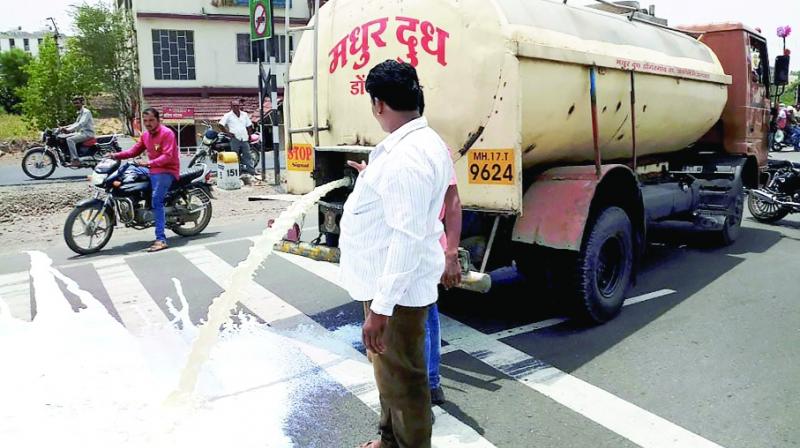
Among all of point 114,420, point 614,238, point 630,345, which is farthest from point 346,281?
point 614,238

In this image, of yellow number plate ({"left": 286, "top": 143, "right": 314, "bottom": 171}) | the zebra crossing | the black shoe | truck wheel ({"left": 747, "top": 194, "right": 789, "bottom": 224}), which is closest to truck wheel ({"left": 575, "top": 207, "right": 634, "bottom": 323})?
the zebra crossing

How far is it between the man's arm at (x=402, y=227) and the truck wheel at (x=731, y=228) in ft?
22.3

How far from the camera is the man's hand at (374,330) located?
2.50 metres

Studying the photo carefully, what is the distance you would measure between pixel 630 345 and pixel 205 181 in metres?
6.36

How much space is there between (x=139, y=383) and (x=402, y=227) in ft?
8.07

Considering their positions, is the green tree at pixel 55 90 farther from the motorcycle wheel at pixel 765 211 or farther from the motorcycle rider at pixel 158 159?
the motorcycle wheel at pixel 765 211

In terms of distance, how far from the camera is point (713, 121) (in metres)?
7.91

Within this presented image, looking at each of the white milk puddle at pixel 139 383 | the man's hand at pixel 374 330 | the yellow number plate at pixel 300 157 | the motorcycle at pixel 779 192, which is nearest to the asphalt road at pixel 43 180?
the white milk puddle at pixel 139 383

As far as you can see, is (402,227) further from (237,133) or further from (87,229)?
(237,133)

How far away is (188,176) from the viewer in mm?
8586

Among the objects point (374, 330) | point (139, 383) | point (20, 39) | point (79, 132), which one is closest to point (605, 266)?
point (374, 330)

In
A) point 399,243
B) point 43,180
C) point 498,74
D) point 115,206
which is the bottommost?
point 115,206

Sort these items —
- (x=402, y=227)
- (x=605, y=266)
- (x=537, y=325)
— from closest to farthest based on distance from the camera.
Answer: (x=402, y=227)
(x=537, y=325)
(x=605, y=266)

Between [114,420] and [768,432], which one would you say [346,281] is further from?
[768,432]
